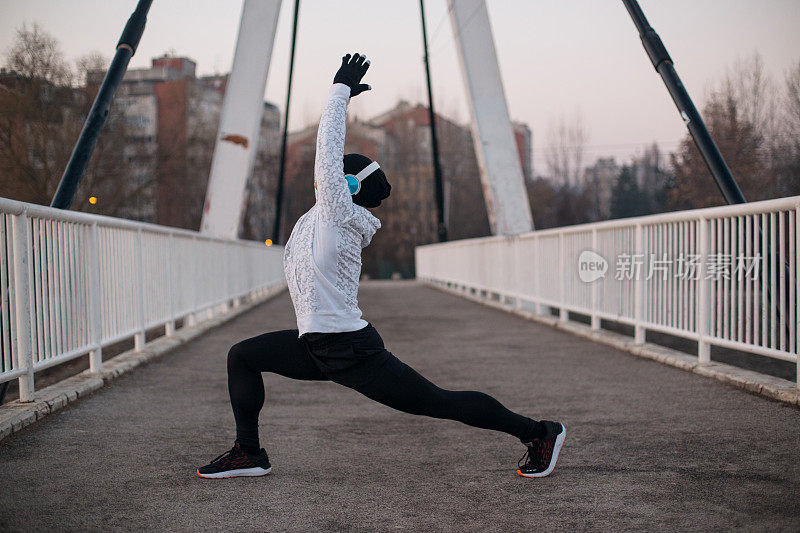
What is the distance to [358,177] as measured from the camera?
11.2 ft

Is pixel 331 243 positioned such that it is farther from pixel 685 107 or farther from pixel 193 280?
pixel 193 280

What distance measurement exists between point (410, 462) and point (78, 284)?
3.47 m

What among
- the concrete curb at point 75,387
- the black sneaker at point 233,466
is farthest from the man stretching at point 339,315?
the concrete curb at point 75,387

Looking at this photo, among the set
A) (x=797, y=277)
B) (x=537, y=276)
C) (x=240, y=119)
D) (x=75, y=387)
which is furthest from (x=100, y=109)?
(x=240, y=119)

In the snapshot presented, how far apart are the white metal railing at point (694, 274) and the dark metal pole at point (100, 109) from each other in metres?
5.42

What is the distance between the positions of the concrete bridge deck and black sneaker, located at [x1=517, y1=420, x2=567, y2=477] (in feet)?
0.19

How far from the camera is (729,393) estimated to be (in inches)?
→ 228

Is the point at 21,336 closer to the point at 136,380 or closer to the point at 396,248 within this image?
the point at 136,380

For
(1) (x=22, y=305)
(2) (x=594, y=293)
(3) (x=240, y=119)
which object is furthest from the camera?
(3) (x=240, y=119)

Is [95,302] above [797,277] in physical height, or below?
below

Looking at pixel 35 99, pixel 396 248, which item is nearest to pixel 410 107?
pixel 396 248

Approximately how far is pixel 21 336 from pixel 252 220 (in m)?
57.7

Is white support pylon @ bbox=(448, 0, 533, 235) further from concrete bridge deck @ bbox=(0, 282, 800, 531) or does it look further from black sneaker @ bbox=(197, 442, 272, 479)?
black sneaker @ bbox=(197, 442, 272, 479)

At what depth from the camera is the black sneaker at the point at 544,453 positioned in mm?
3695
